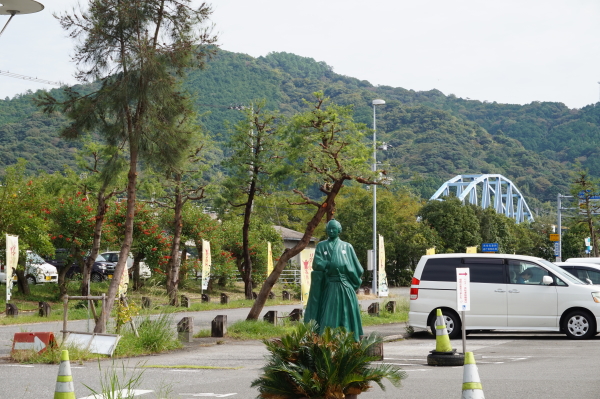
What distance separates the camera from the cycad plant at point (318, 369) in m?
6.19

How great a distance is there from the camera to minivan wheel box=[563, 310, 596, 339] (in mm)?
17500

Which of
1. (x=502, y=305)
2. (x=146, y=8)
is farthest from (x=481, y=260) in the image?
(x=146, y=8)

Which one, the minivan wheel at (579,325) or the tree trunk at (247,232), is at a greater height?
the tree trunk at (247,232)

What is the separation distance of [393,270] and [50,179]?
31.5 meters

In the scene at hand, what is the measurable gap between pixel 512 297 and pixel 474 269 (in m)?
1.07

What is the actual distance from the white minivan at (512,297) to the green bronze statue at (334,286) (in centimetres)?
830

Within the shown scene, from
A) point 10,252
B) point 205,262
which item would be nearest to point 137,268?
Answer: point 205,262

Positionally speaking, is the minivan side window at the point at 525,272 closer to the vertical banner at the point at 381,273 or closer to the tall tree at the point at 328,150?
the tall tree at the point at 328,150

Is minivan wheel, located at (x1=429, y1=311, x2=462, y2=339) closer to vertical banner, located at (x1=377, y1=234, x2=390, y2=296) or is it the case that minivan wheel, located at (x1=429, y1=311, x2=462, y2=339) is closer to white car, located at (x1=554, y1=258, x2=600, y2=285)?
white car, located at (x1=554, y1=258, x2=600, y2=285)

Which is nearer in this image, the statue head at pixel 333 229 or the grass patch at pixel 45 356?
the statue head at pixel 333 229

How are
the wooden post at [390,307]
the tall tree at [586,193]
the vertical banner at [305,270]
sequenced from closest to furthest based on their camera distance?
the vertical banner at [305,270], the wooden post at [390,307], the tall tree at [586,193]

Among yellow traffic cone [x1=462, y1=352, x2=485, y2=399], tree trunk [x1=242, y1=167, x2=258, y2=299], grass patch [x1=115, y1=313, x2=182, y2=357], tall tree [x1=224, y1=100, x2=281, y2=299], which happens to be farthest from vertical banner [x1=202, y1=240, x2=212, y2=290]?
yellow traffic cone [x1=462, y1=352, x2=485, y2=399]

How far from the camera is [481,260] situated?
1809 cm

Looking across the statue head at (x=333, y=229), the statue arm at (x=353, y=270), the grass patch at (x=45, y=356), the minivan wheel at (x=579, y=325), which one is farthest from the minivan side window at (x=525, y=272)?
A: the grass patch at (x=45, y=356)
